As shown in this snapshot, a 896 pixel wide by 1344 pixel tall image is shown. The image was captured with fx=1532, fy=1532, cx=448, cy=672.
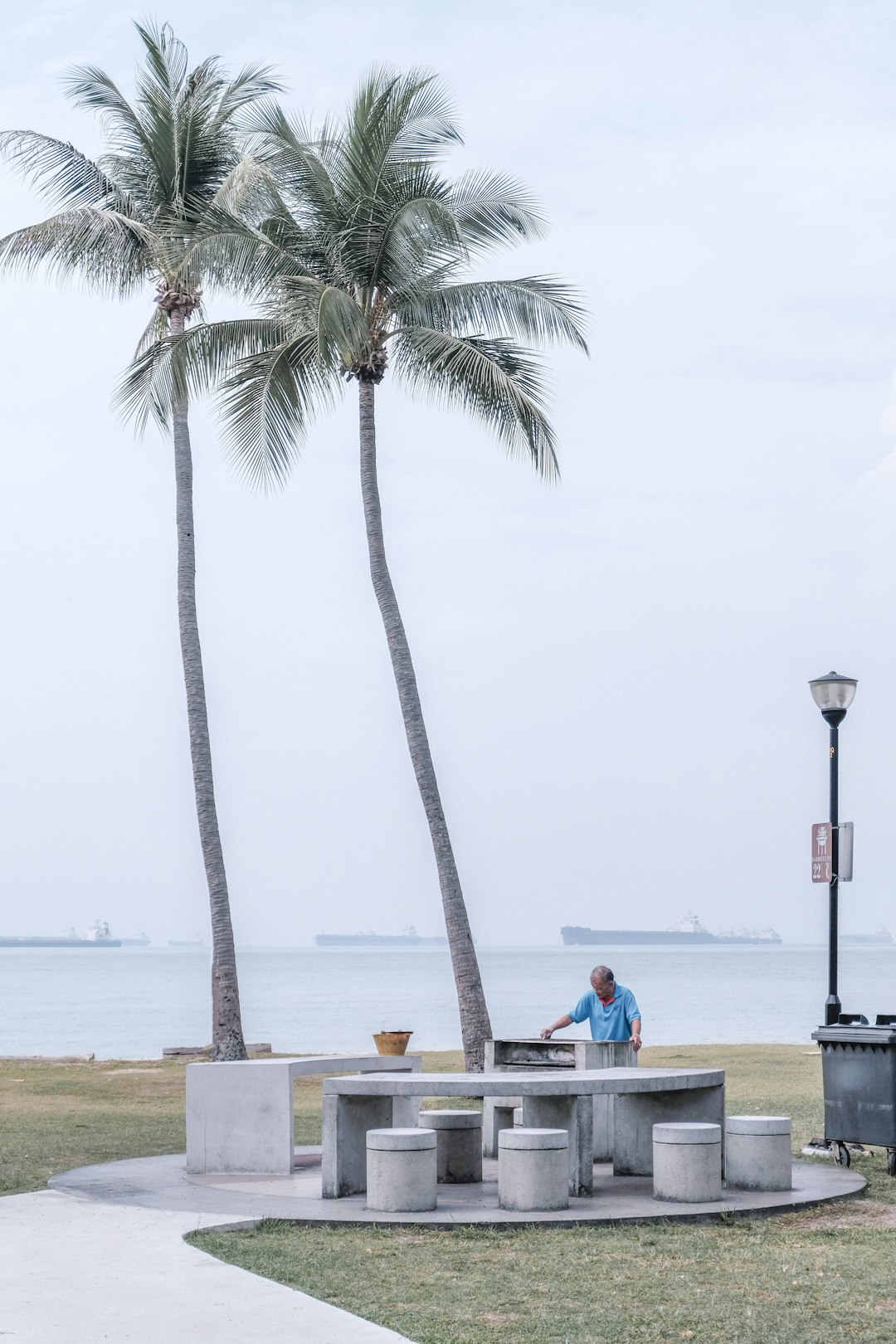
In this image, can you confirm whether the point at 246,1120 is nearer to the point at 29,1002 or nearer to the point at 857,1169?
the point at 857,1169

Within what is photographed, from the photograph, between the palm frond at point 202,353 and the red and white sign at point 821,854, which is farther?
the palm frond at point 202,353

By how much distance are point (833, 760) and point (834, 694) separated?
640 millimetres

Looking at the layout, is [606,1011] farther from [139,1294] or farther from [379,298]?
[379,298]

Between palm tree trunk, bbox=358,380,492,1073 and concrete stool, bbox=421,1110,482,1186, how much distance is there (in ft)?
20.5

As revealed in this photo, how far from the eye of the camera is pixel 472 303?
19781mm

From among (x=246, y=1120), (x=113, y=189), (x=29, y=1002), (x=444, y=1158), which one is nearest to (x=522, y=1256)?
(x=444, y=1158)

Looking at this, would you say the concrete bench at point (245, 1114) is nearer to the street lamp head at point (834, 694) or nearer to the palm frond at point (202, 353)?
the street lamp head at point (834, 694)

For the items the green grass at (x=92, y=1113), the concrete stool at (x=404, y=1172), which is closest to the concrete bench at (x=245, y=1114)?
the green grass at (x=92, y=1113)

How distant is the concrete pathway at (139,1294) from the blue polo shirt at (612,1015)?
3.73 metres

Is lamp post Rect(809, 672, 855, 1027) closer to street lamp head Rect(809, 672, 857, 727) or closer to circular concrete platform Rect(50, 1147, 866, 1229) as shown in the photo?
street lamp head Rect(809, 672, 857, 727)

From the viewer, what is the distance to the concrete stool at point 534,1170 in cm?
896

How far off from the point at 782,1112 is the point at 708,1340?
8.81 metres

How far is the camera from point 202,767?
69.5 feet

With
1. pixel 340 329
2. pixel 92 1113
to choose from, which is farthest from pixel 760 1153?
pixel 340 329
